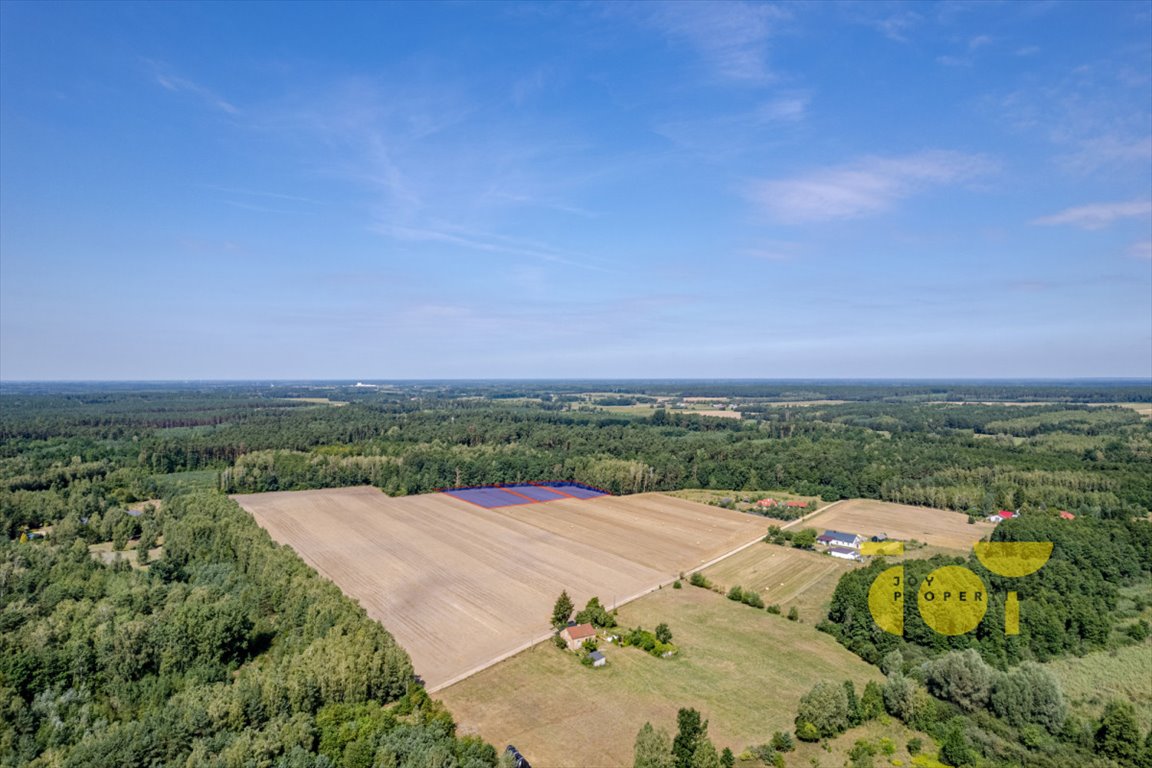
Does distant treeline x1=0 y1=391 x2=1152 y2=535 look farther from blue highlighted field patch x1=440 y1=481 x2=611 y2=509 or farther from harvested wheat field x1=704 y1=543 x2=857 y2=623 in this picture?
harvested wheat field x1=704 y1=543 x2=857 y2=623

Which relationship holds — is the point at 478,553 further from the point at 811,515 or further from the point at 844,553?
the point at 811,515

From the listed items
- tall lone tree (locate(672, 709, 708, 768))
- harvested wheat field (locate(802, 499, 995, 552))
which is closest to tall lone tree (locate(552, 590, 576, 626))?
tall lone tree (locate(672, 709, 708, 768))

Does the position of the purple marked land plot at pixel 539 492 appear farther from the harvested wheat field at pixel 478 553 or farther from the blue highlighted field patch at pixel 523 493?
the harvested wheat field at pixel 478 553

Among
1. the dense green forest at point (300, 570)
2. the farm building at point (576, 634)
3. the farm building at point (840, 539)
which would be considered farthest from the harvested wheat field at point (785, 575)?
the farm building at point (576, 634)

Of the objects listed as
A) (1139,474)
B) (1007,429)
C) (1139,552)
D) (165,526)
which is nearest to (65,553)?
(165,526)

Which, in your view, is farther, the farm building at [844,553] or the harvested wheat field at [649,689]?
the farm building at [844,553]

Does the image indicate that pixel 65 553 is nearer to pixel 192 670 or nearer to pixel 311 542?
pixel 311 542
